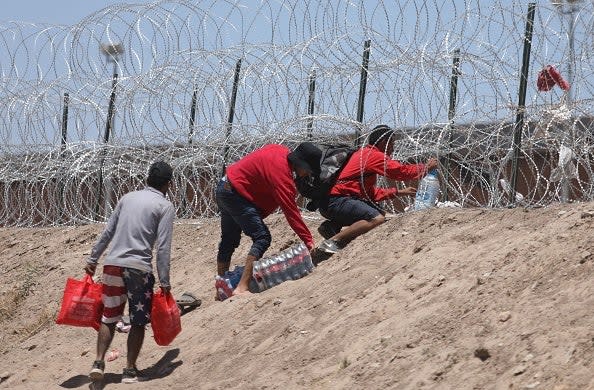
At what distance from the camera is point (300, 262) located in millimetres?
9906

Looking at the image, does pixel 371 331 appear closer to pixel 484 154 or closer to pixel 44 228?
pixel 484 154

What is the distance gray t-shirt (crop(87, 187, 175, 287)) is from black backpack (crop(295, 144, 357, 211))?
174 cm

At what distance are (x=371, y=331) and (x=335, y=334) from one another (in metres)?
0.32

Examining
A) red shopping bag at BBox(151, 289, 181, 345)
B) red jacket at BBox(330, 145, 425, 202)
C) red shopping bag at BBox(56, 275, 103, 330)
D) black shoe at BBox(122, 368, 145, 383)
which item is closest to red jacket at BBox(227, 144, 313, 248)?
red jacket at BBox(330, 145, 425, 202)

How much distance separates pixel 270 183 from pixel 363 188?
862 millimetres

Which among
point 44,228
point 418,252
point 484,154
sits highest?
point 484,154

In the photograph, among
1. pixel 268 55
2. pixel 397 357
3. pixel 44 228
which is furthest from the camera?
pixel 44 228

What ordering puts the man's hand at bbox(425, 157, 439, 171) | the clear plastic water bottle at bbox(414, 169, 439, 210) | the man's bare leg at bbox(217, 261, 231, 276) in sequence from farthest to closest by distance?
the clear plastic water bottle at bbox(414, 169, 439, 210) < the man's bare leg at bbox(217, 261, 231, 276) < the man's hand at bbox(425, 157, 439, 171)

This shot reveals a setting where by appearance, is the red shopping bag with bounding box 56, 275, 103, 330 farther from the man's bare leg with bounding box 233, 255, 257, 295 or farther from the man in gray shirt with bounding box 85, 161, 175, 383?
the man's bare leg with bounding box 233, 255, 257, 295

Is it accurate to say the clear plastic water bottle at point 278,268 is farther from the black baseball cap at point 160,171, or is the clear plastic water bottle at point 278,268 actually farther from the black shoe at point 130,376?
the black shoe at point 130,376

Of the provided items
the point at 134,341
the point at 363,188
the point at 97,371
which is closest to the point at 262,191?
the point at 363,188

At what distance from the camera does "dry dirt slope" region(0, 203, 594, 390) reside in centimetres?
646

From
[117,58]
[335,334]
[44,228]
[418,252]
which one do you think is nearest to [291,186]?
[418,252]

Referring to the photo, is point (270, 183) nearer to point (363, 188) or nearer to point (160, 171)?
point (363, 188)
